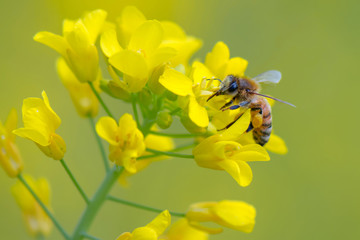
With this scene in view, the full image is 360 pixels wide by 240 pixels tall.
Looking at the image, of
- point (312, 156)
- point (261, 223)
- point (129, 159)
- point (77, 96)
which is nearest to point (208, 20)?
point (312, 156)

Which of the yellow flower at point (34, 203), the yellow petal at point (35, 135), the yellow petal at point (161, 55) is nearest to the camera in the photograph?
the yellow petal at point (35, 135)

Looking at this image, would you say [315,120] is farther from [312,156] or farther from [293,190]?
[293,190]

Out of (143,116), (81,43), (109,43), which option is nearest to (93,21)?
(81,43)

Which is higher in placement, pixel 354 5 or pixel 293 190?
pixel 354 5

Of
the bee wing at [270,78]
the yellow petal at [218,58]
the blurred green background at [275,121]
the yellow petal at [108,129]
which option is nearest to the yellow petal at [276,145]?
the bee wing at [270,78]

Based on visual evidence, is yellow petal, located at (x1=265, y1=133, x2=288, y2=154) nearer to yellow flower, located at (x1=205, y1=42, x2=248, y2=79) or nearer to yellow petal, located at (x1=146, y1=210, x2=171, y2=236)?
yellow flower, located at (x1=205, y1=42, x2=248, y2=79)

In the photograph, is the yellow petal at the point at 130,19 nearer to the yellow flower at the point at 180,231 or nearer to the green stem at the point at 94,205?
the green stem at the point at 94,205
